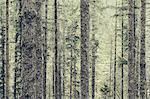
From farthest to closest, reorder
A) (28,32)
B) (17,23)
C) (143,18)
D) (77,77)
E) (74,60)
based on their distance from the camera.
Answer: (77,77), (74,60), (17,23), (143,18), (28,32)

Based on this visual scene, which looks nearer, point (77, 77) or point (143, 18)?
point (143, 18)

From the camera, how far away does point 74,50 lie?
124ft

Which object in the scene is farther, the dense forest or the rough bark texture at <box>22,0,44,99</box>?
the dense forest

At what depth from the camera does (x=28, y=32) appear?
12.6m

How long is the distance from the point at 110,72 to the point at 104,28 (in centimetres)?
639

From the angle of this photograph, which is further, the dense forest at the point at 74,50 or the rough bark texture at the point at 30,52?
the dense forest at the point at 74,50

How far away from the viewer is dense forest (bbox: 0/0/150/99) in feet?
57.6

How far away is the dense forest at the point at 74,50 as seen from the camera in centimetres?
1756

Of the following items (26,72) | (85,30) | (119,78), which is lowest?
(119,78)

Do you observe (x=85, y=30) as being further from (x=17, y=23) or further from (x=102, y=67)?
(x=102, y=67)

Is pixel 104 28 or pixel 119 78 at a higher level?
pixel 104 28

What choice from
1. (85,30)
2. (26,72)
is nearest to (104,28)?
(85,30)

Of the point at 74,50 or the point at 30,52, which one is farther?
the point at 74,50

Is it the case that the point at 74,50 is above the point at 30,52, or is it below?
below
